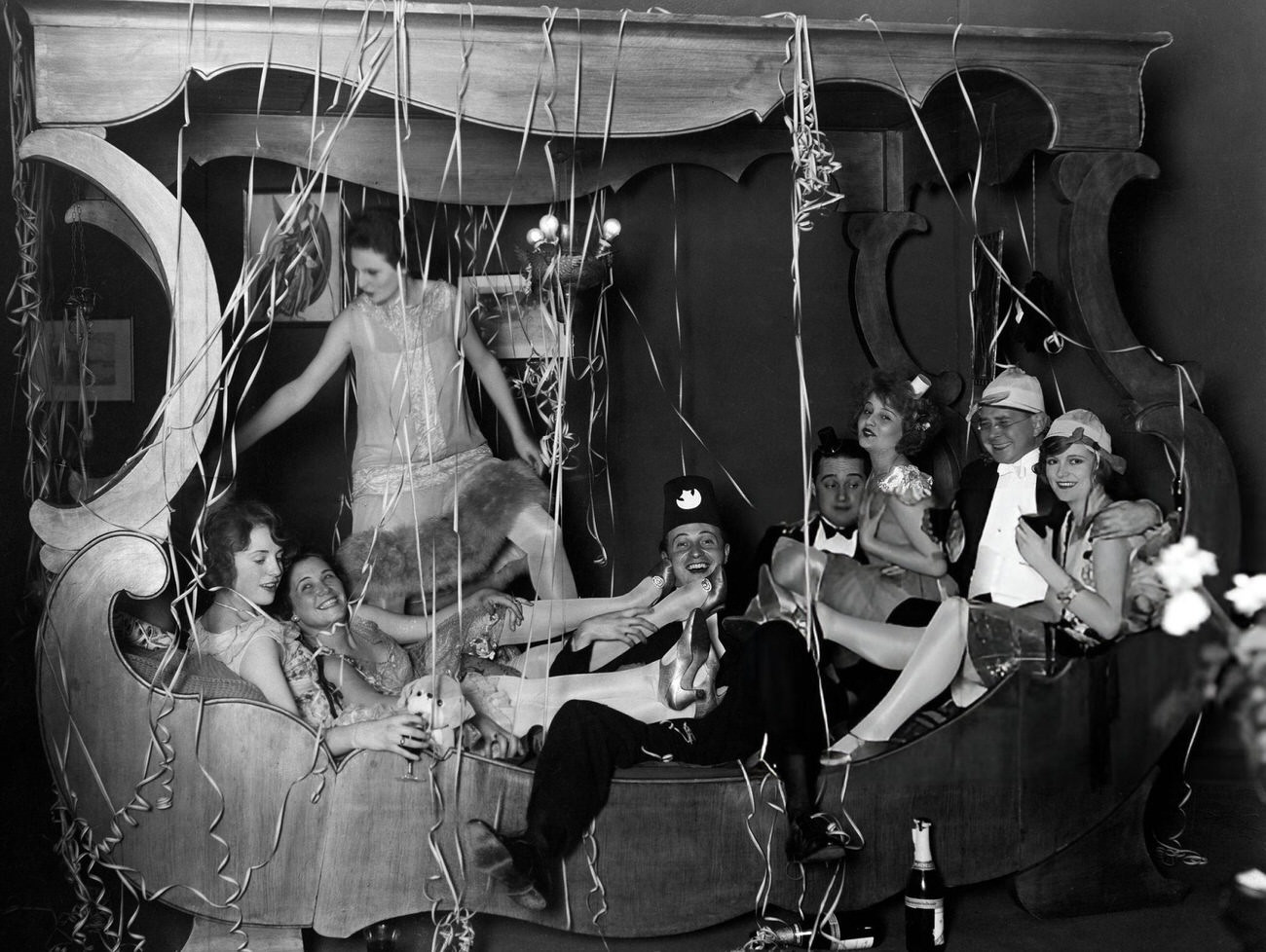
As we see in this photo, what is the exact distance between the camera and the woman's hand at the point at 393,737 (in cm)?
209

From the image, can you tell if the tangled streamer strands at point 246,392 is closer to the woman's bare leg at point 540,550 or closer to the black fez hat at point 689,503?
the woman's bare leg at point 540,550

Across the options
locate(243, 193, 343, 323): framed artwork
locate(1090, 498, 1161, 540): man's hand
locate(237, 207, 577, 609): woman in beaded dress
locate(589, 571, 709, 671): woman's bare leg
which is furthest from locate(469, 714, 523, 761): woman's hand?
locate(1090, 498, 1161, 540): man's hand

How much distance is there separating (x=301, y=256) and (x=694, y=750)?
3.98 feet

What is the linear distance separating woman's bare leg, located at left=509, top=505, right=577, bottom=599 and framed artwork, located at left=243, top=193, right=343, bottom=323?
0.62 meters

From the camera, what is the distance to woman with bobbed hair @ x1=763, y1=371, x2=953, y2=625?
239cm

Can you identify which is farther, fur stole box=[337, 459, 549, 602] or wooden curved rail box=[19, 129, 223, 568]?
fur stole box=[337, 459, 549, 602]

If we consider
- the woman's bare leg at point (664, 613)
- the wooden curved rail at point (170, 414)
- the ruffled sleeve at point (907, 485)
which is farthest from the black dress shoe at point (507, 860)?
the ruffled sleeve at point (907, 485)

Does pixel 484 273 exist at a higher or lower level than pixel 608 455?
higher

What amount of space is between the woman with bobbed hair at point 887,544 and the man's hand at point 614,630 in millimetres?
246

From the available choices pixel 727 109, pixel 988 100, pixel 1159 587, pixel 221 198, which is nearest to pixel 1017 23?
pixel 988 100

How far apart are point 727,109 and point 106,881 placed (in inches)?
67.0

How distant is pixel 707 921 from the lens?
2174mm

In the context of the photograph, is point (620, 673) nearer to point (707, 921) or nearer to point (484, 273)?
point (707, 921)

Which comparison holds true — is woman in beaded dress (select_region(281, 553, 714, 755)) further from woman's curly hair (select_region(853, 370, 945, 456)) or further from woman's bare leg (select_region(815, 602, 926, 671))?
woman's curly hair (select_region(853, 370, 945, 456))
